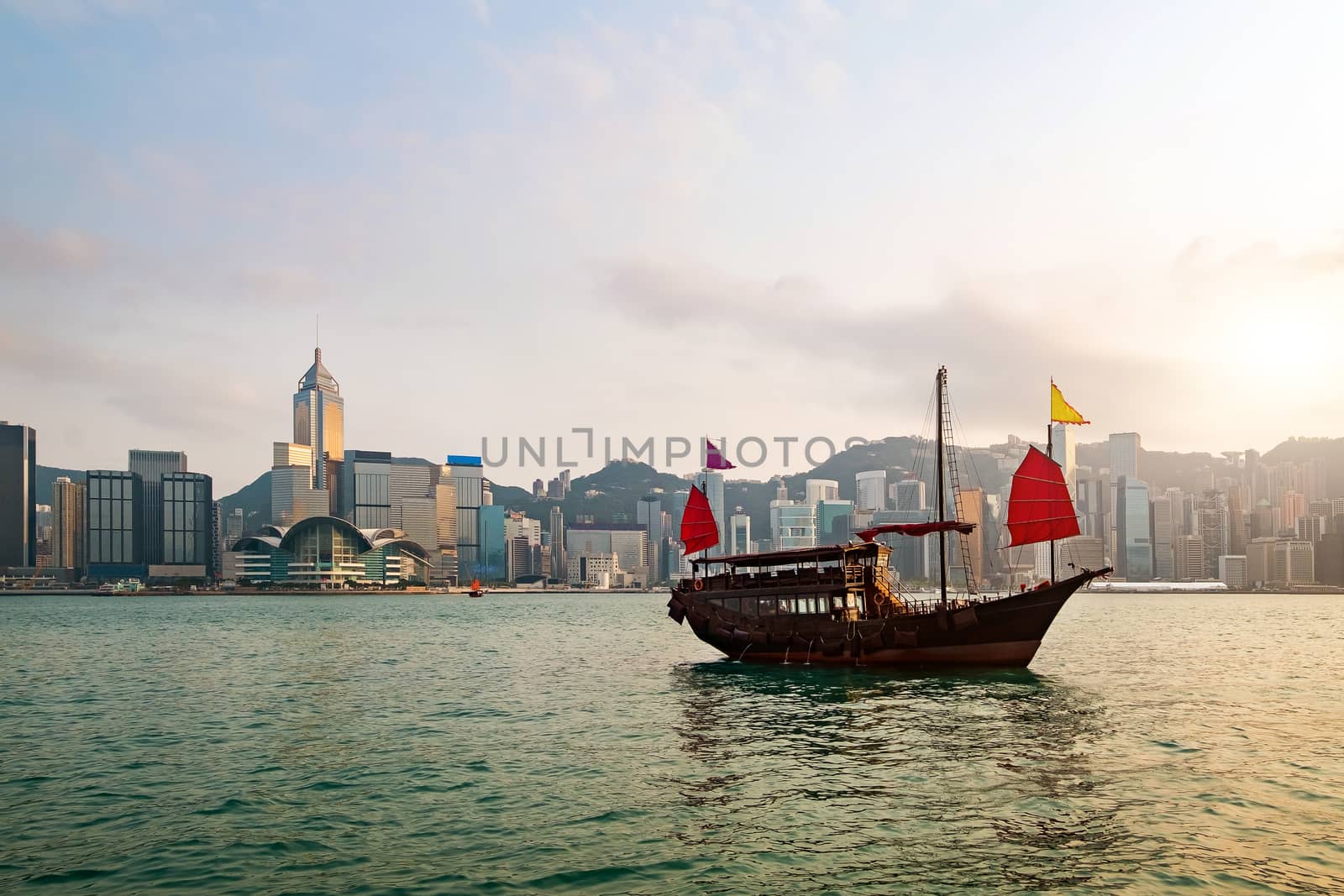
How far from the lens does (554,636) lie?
87500 mm

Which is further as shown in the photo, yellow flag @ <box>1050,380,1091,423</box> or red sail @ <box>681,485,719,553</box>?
red sail @ <box>681,485,719,553</box>

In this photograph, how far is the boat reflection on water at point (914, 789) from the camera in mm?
17953

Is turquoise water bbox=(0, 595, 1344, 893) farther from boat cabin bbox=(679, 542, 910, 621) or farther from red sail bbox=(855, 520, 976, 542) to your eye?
red sail bbox=(855, 520, 976, 542)

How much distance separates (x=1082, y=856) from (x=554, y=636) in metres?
72.3

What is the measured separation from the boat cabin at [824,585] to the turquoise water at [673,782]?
3551 mm

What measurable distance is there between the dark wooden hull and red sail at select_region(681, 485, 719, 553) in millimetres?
14963

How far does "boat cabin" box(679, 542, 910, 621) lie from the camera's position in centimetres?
5050

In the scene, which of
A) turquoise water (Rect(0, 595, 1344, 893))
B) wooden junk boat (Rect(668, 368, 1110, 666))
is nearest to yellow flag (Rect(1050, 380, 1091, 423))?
wooden junk boat (Rect(668, 368, 1110, 666))

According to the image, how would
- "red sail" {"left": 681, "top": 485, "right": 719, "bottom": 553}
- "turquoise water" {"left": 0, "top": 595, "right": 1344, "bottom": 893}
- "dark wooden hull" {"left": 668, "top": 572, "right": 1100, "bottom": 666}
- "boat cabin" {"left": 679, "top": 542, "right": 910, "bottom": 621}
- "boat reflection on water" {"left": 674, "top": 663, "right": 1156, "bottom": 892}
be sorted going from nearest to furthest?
"turquoise water" {"left": 0, "top": 595, "right": 1344, "bottom": 893} → "boat reflection on water" {"left": 674, "top": 663, "right": 1156, "bottom": 892} → "dark wooden hull" {"left": 668, "top": 572, "right": 1100, "bottom": 666} → "boat cabin" {"left": 679, "top": 542, "right": 910, "bottom": 621} → "red sail" {"left": 681, "top": 485, "right": 719, "bottom": 553}

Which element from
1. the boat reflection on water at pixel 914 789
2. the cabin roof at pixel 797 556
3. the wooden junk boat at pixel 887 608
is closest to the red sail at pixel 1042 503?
the wooden junk boat at pixel 887 608

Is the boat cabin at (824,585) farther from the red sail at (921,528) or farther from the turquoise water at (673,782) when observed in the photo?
the turquoise water at (673,782)

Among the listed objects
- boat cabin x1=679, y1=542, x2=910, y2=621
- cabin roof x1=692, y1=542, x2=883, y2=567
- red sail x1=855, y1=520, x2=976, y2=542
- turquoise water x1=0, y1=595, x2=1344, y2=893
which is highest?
red sail x1=855, y1=520, x2=976, y2=542

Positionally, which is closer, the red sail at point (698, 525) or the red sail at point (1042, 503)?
the red sail at point (1042, 503)

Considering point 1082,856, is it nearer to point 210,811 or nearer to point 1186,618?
point 210,811
